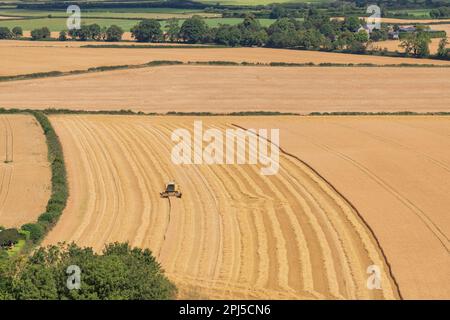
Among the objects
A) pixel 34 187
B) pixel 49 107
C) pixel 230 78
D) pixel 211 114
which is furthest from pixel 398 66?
pixel 34 187

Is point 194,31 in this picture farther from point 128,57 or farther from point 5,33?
point 5,33

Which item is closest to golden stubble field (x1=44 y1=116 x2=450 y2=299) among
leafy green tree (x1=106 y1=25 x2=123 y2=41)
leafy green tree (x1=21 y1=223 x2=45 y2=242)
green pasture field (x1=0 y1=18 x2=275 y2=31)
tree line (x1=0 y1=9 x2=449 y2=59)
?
leafy green tree (x1=21 y1=223 x2=45 y2=242)

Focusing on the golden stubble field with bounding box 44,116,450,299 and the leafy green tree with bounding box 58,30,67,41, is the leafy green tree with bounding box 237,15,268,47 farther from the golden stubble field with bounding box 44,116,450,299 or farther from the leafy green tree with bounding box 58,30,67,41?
the golden stubble field with bounding box 44,116,450,299

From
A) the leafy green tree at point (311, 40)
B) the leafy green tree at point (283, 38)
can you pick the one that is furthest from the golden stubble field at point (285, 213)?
the leafy green tree at point (283, 38)

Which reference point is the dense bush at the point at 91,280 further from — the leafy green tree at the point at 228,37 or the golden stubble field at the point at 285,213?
the leafy green tree at the point at 228,37

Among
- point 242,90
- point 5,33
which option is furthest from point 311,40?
point 5,33

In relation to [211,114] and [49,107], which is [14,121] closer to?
[49,107]
